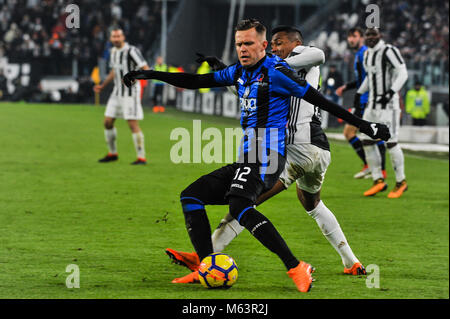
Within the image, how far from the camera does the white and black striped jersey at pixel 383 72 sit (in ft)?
32.1

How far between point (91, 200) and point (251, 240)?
9.38 feet

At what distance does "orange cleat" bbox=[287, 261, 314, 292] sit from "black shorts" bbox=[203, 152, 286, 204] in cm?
49

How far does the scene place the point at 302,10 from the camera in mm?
39688

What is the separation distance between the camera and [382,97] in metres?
10.0

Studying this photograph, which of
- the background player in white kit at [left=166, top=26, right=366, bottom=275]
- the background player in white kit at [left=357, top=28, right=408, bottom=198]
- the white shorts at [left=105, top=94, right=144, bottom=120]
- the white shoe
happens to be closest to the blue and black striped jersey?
the background player in white kit at [left=357, top=28, right=408, bottom=198]

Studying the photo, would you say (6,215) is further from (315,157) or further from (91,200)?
(315,157)

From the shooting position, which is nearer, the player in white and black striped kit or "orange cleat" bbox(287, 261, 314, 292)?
"orange cleat" bbox(287, 261, 314, 292)

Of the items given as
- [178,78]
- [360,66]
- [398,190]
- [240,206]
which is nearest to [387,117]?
[360,66]

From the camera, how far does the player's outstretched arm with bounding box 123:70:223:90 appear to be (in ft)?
16.8

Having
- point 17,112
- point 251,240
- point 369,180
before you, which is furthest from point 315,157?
point 17,112

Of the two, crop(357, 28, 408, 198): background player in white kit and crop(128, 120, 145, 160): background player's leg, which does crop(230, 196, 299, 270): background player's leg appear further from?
crop(128, 120, 145, 160): background player's leg

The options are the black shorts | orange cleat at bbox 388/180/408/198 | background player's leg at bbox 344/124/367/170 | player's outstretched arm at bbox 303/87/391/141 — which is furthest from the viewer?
background player's leg at bbox 344/124/367/170

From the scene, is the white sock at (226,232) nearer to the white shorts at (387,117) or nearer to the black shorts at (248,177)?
the black shorts at (248,177)

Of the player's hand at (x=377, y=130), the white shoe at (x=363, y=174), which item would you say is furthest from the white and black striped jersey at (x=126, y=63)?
the player's hand at (x=377, y=130)
